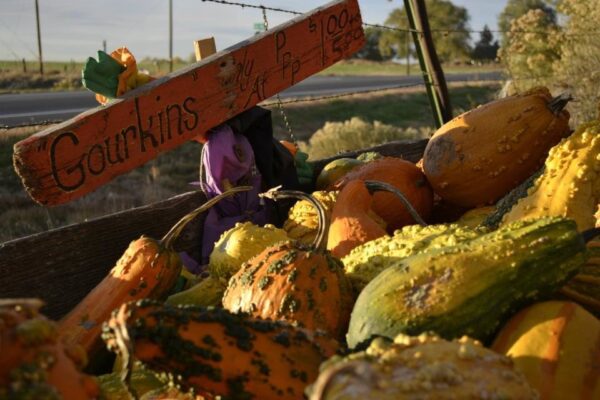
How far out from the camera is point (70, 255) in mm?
2541

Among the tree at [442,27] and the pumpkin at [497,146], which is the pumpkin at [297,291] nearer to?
the pumpkin at [497,146]

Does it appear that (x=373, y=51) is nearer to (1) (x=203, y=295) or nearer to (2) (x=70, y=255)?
(2) (x=70, y=255)

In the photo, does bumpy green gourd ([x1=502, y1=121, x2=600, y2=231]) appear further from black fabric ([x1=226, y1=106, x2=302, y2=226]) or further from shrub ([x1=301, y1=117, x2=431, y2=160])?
shrub ([x1=301, y1=117, x2=431, y2=160])

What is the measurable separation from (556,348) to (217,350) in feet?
2.26

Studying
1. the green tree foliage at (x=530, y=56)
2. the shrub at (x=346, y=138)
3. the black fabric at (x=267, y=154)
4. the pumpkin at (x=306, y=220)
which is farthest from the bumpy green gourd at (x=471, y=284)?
the green tree foliage at (x=530, y=56)

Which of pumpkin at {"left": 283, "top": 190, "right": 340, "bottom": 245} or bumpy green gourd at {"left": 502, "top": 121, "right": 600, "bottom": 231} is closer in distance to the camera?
bumpy green gourd at {"left": 502, "top": 121, "right": 600, "bottom": 231}

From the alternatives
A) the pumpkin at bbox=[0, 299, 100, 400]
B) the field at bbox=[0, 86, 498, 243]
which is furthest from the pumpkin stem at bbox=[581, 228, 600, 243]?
the field at bbox=[0, 86, 498, 243]

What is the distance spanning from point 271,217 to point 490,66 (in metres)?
59.0

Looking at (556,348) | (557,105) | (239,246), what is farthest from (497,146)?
(556,348)

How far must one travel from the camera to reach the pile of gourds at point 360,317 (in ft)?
3.85

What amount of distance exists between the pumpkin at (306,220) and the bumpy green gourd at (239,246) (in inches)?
8.0

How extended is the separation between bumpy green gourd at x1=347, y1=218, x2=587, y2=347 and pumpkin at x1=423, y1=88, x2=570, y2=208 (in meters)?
1.25

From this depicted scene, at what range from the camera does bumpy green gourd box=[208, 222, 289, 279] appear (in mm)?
2504

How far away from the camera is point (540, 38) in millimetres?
16172
